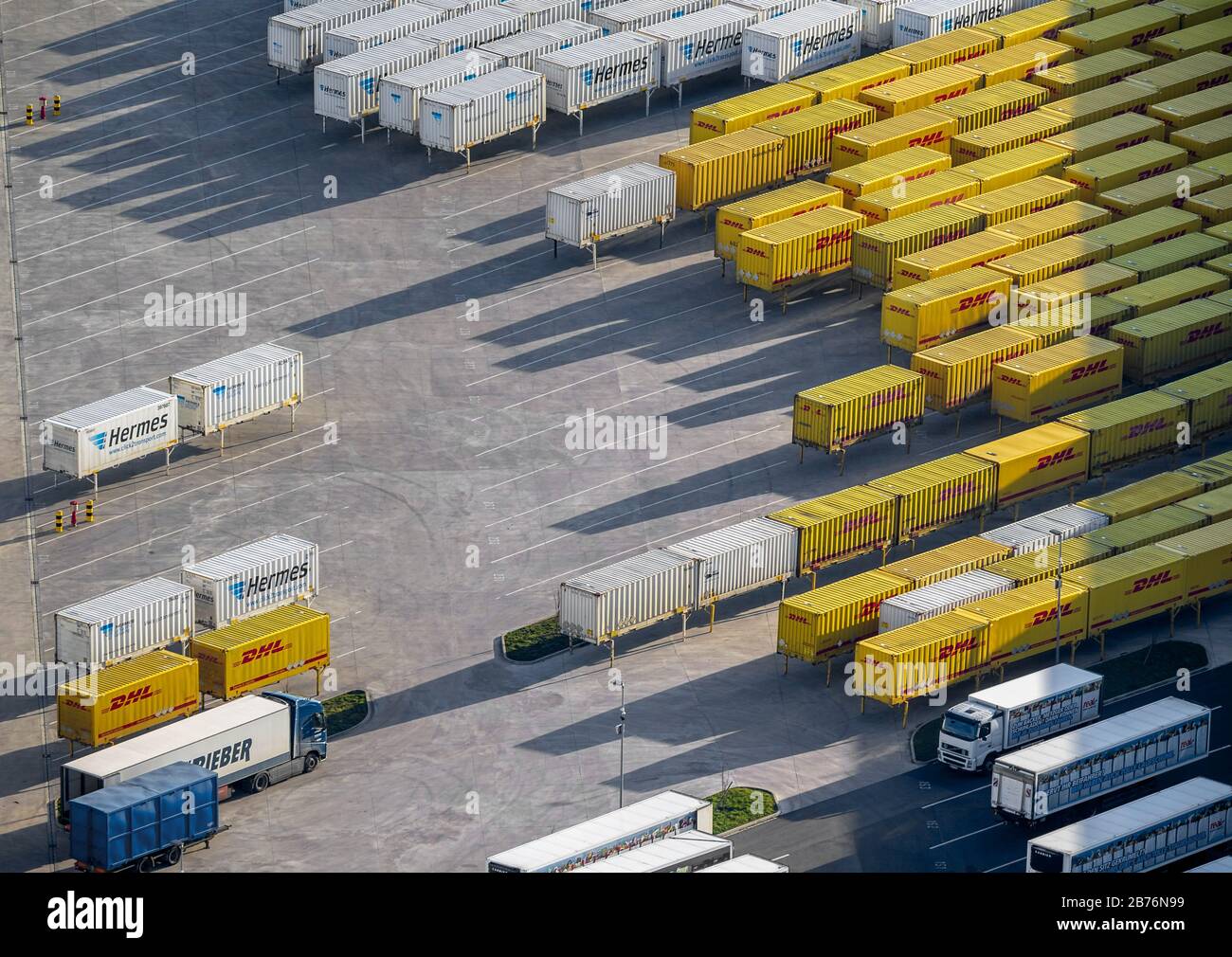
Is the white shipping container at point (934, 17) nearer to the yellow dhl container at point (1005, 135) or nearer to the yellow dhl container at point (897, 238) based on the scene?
the yellow dhl container at point (1005, 135)

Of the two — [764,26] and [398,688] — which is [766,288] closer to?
[764,26]

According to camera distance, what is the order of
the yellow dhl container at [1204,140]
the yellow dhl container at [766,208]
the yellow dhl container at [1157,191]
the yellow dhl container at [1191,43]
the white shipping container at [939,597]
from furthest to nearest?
the yellow dhl container at [1191,43] < the yellow dhl container at [1204,140] < the yellow dhl container at [1157,191] < the yellow dhl container at [766,208] < the white shipping container at [939,597]

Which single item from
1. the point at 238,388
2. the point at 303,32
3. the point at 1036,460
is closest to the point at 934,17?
the point at 303,32

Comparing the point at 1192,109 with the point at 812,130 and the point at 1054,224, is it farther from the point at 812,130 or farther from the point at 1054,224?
the point at 812,130

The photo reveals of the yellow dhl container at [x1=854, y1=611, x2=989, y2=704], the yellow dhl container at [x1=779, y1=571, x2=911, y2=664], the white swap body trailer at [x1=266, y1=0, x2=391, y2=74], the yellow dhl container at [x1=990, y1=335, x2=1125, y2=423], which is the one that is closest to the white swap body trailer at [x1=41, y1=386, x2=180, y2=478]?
the yellow dhl container at [x1=779, y1=571, x2=911, y2=664]

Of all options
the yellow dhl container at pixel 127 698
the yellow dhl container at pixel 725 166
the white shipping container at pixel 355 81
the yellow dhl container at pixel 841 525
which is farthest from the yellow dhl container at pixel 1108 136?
the yellow dhl container at pixel 127 698
